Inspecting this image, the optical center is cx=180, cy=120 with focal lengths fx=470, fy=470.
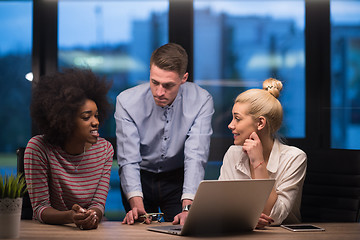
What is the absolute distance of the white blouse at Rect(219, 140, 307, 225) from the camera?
201cm

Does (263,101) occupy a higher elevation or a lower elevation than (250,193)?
higher

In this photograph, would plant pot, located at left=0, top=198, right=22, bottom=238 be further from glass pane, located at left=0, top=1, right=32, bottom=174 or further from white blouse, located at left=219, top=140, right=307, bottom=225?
glass pane, located at left=0, top=1, right=32, bottom=174

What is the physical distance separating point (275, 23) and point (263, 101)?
1.71m

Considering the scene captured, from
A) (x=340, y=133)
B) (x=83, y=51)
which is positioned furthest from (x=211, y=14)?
(x=340, y=133)

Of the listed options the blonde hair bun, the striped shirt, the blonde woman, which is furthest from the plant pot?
the blonde hair bun

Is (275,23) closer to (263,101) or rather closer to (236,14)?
(236,14)

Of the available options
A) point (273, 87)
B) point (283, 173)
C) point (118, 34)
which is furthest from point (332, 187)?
point (118, 34)

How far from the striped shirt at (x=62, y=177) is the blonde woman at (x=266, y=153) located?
25.0 inches

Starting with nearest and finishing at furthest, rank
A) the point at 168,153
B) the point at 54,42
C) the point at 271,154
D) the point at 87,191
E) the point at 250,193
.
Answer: the point at 250,193
the point at 87,191
the point at 271,154
the point at 168,153
the point at 54,42

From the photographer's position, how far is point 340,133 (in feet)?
12.1

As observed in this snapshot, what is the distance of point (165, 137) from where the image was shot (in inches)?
104

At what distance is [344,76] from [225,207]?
249 centimetres

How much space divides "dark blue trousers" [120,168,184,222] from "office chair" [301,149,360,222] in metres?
0.69

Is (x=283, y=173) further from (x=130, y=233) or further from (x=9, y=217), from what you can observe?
(x=9, y=217)
